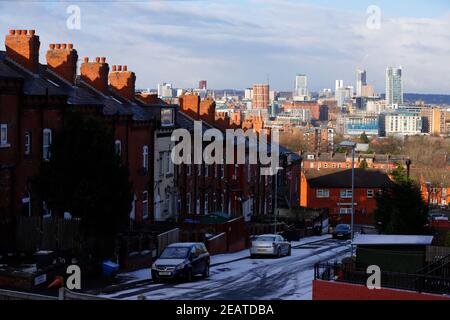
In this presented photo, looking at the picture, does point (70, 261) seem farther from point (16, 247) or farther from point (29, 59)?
point (29, 59)

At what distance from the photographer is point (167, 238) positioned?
4116 cm

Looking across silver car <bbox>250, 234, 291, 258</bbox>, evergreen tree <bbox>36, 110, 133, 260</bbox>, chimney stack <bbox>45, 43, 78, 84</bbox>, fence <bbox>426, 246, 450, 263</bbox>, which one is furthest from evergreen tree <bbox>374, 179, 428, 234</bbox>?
chimney stack <bbox>45, 43, 78, 84</bbox>

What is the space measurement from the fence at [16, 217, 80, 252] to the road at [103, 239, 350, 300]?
381cm

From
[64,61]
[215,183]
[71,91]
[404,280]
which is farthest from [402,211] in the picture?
[215,183]

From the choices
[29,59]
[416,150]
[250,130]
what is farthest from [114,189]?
[416,150]

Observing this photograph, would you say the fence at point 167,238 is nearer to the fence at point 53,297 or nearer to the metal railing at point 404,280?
the metal railing at point 404,280

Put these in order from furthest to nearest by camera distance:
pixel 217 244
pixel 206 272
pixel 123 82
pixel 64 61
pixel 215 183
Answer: pixel 215 183 → pixel 123 82 → pixel 217 244 → pixel 64 61 → pixel 206 272

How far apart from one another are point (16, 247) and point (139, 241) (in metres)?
5.47

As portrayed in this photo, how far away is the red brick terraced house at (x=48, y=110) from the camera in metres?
36.1

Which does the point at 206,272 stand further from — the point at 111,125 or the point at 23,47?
the point at 23,47

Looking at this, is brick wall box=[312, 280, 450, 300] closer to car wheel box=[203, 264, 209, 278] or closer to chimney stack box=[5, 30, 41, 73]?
car wheel box=[203, 264, 209, 278]

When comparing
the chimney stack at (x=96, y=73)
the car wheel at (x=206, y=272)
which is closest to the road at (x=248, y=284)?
the car wheel at (x=206, y=272)

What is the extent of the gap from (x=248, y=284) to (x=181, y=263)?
265 cm

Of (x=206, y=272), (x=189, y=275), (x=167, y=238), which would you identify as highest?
(x=167, y=238)
